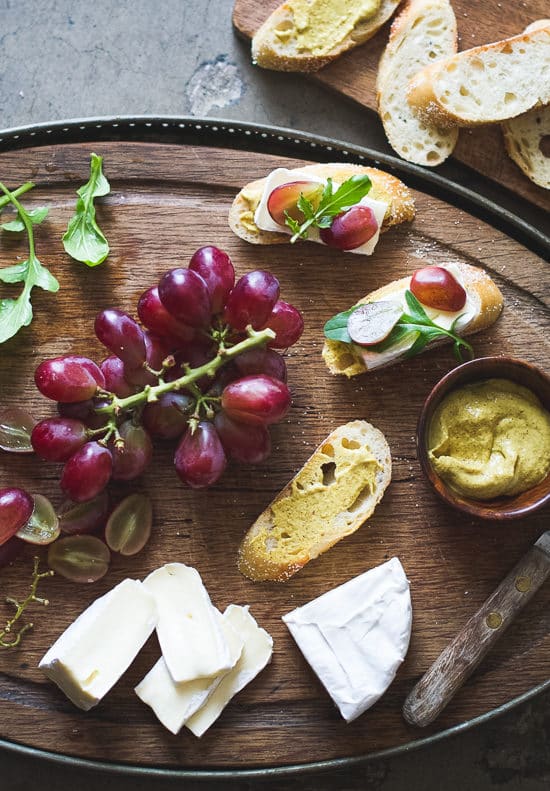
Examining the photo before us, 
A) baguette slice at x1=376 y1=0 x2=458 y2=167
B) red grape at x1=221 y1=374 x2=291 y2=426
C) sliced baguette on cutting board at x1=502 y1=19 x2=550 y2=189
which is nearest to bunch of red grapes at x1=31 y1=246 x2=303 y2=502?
red grape at x1=221 y1=374 x2=291 y2=426

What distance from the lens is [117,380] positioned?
4.31 feet

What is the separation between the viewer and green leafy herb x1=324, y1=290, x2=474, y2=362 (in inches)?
52.4

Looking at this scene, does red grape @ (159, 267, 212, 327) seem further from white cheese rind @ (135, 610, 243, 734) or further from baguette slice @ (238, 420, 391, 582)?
white cheese rind @ (135, 610, 243, 734)

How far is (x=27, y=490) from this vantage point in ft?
4.61

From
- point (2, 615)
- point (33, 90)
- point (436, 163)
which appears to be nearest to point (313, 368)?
point (436, 163)

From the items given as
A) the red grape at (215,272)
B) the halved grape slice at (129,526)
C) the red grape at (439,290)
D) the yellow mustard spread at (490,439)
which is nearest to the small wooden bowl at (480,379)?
the yellow mustard spread at (490,439)

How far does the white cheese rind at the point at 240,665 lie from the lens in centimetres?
135

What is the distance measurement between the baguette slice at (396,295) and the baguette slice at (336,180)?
0.43ft

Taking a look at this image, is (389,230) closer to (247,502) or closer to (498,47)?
(498,47)

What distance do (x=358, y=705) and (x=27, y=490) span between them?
2.24ft

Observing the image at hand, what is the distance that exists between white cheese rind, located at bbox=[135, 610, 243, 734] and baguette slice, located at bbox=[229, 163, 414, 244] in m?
0.67

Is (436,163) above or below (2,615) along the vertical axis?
above

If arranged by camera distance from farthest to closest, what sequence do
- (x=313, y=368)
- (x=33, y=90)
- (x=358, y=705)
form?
1. (x=33, y=90)
2. (x=313, y=368)
3. (x=358, y=705)

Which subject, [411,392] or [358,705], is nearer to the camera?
[358,705]
